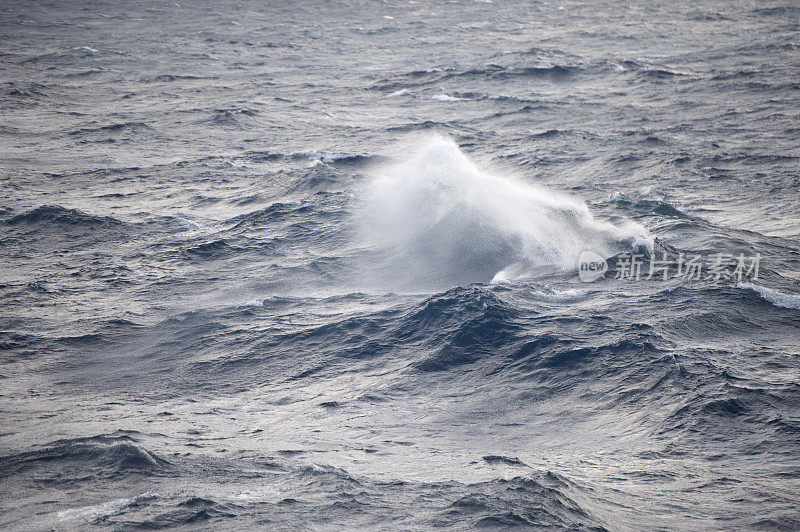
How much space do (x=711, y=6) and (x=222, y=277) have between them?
7982cm

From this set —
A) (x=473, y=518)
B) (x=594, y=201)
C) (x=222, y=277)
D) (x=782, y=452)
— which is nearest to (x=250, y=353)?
(x=222, y=277)

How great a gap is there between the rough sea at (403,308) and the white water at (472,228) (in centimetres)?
13

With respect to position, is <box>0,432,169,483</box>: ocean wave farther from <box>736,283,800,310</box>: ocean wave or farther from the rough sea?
<box>736,283,800,310</box>: ocean wave

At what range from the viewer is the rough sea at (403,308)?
1609 cm

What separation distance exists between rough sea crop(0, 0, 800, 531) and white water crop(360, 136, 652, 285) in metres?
0.13

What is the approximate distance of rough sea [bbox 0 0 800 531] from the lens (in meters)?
16.1

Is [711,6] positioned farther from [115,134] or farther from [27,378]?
[27,378]

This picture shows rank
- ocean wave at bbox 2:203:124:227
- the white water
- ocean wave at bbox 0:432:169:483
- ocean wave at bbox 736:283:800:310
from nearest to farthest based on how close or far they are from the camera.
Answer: ocean wave at bbox 0:432:169:483 → ocean wave at bbox 736:283:800:310 → the white water → ocean wave at bbox 2:203:124:227

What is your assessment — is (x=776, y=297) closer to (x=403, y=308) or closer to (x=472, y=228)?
(x=472, y=228)

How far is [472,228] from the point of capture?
95.7ft

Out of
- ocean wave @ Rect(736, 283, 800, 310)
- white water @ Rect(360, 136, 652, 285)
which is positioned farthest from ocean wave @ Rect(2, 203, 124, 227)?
ocean wave @ Rect(736, 283, 800, 310)

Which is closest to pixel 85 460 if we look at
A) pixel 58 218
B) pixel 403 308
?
pixel 403 308

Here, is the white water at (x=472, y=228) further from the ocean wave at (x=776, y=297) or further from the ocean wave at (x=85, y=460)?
the ocean wave at (x=85, y=460)

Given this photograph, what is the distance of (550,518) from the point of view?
49.2 ft
